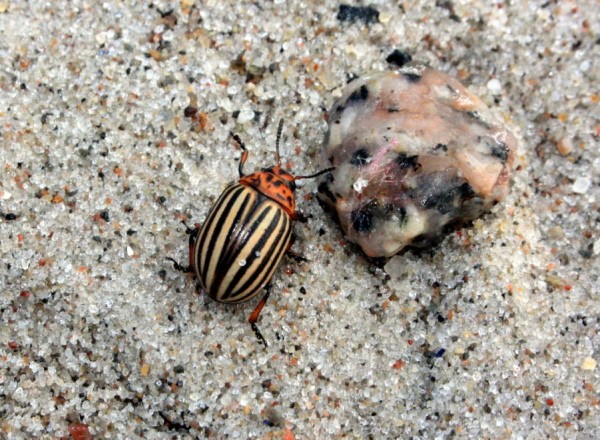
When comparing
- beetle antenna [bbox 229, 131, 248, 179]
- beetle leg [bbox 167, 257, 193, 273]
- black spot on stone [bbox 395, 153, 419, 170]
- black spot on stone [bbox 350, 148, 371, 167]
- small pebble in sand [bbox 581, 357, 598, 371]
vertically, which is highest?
black spot on stone [bbox 395, 153, 419, 170]

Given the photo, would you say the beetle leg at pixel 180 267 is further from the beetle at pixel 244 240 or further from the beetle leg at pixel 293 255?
the beetle leg at pixel 293 255

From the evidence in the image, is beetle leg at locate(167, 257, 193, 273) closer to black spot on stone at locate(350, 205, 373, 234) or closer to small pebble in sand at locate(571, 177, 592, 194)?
black spot on stone at locate(350, 205, 373, 234)

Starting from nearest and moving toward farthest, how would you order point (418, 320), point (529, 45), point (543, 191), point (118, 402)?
1. point (118, 402)
2. point (418, 320)
3. point (543, 191)
4. point (529, 45)

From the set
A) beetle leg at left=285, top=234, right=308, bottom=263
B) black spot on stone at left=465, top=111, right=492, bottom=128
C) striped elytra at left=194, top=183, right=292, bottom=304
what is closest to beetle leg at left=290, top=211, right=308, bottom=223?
beetle leg at left=285, top=234, right=308, bottom=263

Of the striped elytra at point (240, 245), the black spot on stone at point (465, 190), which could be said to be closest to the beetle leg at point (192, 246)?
the striped elytra at point (240, 245)

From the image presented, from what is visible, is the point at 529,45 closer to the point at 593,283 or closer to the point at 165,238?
the point at 593,283

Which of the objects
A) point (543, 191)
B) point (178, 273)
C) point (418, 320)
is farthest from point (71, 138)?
point (543, 191)
